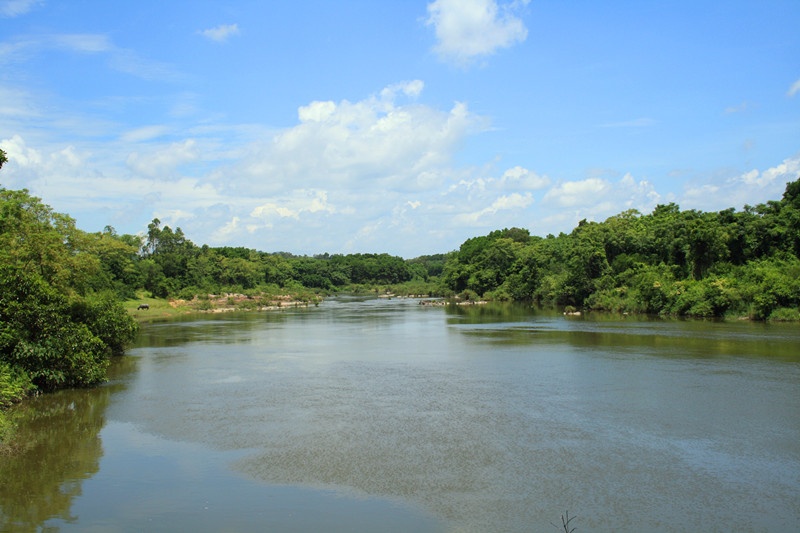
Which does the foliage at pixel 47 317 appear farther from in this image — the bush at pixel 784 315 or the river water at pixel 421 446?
the bush at pixel 784 315

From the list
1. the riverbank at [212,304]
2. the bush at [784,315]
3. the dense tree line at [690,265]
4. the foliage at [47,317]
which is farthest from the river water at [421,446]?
the riverbank at [212,304]

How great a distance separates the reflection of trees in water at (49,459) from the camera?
1005 centimetres

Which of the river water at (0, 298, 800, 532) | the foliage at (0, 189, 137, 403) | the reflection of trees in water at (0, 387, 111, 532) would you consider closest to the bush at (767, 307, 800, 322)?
the river water at (0, 298, 800, 532)

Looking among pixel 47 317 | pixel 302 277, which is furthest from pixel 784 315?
pixel 302 277

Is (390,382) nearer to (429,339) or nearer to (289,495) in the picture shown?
(289,495)

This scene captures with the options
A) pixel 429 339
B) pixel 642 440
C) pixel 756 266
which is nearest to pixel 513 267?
pixel 756 266

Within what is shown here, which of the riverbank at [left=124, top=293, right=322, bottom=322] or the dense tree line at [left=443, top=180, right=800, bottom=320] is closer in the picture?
the dense tree line at [left=443, top=180, right=800, bottom=320]

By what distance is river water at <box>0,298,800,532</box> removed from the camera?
32.2 ft

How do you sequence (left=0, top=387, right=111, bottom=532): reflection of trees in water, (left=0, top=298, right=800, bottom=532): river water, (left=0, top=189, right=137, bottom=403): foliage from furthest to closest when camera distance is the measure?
(left=0, top=189, right=137, bottom=403): foliage, (left=0, top=387, right=111, bottom=532): reflection of trees in water, (left=0, top=298, right=800, bottom=532): river water

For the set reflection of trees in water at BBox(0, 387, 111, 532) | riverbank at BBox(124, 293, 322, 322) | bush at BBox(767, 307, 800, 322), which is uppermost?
riverbank at BBox(124, 293, 322, 322)

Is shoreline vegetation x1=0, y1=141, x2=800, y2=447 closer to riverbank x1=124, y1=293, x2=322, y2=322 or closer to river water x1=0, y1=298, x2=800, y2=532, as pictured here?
riverbank x1=124, y1=293, x2=322, y2=322

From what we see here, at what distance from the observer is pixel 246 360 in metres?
26.5

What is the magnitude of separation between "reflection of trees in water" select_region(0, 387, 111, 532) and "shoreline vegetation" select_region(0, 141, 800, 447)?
2.48ft

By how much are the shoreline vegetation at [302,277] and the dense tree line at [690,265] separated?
105 mm
